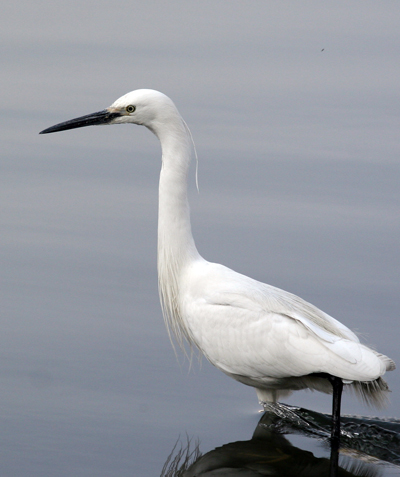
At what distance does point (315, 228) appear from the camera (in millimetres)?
8359

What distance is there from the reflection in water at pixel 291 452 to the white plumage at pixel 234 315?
0.25 m

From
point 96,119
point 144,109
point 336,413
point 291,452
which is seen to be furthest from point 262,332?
point 96,119

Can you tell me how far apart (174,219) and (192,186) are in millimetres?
3161

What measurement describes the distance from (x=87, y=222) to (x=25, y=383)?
8.90 feet

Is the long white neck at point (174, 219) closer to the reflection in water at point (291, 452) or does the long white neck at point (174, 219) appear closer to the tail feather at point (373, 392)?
the reflection in water at point (291, 452)

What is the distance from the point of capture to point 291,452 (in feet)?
17.9

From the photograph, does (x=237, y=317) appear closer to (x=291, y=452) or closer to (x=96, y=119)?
(x=291, y=452)

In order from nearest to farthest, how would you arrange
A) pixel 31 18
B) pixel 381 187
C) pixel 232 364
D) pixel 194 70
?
pixel 232 364 < pixel 381 187 < pixel 194 70 < pixel 31 18

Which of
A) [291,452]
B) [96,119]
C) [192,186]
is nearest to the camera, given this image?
[291,452]

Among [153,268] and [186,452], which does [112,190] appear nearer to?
[153,268]

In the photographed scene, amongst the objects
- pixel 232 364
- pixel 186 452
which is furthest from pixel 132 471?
pixel 232 364

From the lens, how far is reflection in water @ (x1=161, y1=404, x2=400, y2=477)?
17.0 ft

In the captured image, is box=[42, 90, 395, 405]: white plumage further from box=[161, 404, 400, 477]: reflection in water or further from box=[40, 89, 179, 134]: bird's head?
box=[161, 404, 400, 477]: reflection in water

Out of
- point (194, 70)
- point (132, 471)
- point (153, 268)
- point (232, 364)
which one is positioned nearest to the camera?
point (132, 471)
